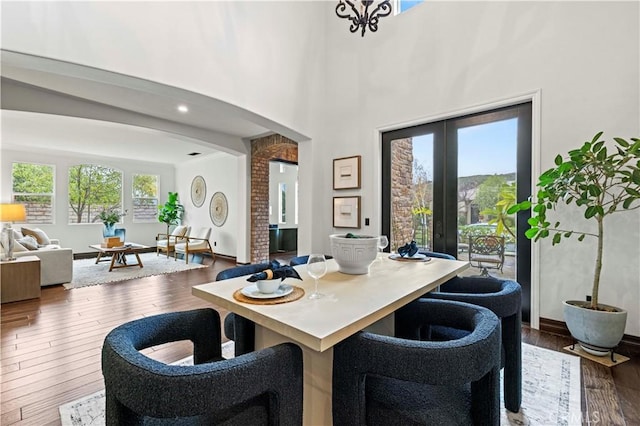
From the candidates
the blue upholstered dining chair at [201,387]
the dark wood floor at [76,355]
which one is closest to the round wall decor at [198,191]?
the dark wood floor at [76,355]

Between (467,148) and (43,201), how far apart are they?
29.9 feet

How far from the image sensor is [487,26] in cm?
319

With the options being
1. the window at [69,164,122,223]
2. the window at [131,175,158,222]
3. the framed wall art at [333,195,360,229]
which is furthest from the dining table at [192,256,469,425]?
the window at [131,175,158,222]

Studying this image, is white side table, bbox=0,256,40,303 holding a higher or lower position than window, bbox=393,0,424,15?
lower

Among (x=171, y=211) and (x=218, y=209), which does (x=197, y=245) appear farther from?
(x=171, y=211)

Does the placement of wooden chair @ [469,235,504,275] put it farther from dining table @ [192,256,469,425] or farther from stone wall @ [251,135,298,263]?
stone wall @ [251,135,298,263]

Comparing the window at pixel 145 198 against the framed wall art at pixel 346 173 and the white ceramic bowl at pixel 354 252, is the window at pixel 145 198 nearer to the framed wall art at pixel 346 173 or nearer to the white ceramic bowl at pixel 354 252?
the framed wall art at pixel 346 173

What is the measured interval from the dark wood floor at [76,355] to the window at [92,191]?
4242mm

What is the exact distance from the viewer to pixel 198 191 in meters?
8.25

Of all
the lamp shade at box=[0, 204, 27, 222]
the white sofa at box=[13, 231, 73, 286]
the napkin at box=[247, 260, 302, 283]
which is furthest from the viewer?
the lamp shade at box=[0, 204, 27, 222]

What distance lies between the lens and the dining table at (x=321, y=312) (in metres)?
0.98

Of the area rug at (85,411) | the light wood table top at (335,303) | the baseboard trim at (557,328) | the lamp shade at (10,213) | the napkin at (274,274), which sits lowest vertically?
the area rug at (85,411)

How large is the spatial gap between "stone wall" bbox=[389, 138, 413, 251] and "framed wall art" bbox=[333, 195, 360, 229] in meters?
0.50

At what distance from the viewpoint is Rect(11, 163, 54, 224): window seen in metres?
6.74
